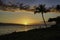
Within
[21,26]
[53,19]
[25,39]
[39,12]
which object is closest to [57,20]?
[53,19]

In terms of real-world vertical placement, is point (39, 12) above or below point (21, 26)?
above

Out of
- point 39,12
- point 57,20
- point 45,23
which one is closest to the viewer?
point 57,20

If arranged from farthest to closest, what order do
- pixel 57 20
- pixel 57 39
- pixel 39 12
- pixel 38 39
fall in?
pixel 39 12
pixel 57 20
pixel 38 39
pixel 57 39

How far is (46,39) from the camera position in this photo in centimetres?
3014

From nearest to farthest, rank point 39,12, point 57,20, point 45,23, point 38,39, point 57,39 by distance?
point 57,39
point 38,39
point 57,20
point 39,12
point 45,23

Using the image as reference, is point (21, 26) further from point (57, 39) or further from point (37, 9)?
point (57, 39)

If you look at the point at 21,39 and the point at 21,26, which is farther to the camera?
the point at 21,26

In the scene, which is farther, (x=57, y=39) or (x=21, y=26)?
(x=21, y=26)

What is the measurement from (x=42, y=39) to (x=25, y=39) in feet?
10.8

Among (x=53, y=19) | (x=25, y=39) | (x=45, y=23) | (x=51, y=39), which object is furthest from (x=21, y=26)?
(x=51, y=39)

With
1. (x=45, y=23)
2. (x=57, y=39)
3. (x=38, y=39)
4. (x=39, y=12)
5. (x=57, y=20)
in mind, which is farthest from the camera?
(x=45, y=23)

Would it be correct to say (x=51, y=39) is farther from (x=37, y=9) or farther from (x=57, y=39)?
(x=37, y=9)

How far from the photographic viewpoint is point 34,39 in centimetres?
3148

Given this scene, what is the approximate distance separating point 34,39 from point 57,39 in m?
3.73
